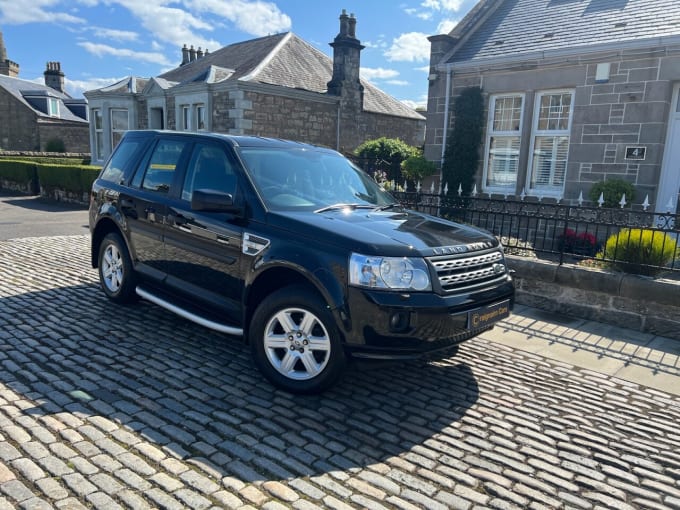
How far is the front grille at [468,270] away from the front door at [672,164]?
7959 mm

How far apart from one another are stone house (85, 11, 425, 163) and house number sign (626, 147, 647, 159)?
12660 mm

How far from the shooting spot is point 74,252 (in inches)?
367

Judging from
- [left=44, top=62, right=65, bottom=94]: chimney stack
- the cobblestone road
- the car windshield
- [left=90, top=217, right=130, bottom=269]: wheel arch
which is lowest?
the cobblestone road

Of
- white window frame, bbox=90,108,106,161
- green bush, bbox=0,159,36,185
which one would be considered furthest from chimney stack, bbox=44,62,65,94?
green bush, bbox=0,159,36,185

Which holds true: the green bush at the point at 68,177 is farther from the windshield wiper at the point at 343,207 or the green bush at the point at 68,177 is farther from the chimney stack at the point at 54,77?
the chimney stack at the point at 54,77

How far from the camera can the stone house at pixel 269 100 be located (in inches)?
760

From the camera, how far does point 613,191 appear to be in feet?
35.1

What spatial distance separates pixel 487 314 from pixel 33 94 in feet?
139

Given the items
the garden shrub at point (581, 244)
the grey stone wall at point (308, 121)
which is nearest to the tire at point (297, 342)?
the garden shrub at point (581, 244)

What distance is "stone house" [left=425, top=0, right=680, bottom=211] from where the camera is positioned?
34.3 feet

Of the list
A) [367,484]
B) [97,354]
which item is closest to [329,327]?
[367,484]

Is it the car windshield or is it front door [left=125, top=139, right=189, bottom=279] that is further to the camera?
front door [left=125, top=139, right=189, bottom=279]

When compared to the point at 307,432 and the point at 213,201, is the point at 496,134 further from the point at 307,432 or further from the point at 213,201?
the point at 307,432

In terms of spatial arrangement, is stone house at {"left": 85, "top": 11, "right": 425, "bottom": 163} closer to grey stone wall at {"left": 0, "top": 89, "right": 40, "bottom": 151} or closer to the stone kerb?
the stone kerb
